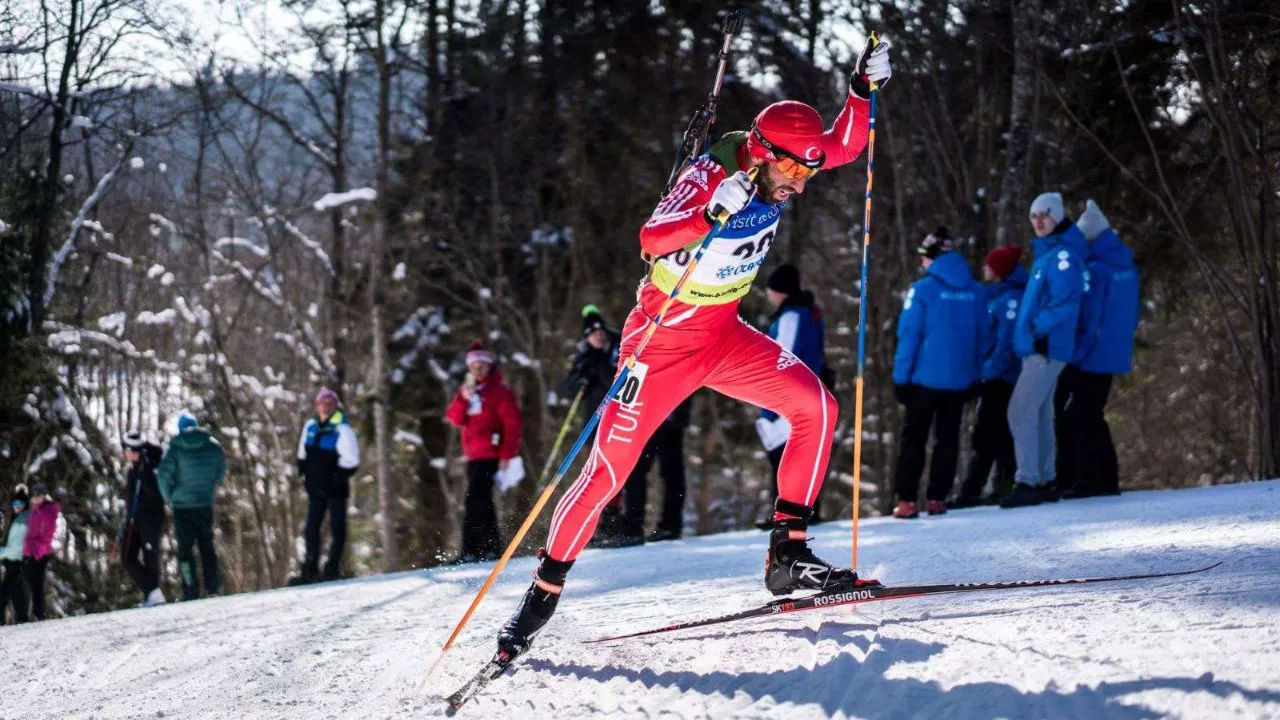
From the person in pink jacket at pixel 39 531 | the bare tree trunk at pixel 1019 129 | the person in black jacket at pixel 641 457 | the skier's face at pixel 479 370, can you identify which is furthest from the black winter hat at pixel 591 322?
the person in pink jacket at pixel 39 531

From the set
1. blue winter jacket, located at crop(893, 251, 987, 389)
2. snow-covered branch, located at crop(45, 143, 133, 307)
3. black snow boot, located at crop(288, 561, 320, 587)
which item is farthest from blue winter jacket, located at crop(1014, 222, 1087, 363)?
snow-covered branch, located at crop(45, 143, 133, 307)

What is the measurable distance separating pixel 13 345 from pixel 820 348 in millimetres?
10895

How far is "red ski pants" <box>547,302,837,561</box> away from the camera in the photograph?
179 inches

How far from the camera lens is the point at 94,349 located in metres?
21.5

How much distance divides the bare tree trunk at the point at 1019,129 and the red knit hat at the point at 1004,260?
11.5ft

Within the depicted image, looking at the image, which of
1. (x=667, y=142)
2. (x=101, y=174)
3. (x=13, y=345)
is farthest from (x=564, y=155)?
(x=13, y=345)

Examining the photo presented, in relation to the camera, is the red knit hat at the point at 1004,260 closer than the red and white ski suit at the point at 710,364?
No

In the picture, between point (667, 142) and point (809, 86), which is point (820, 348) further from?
point (667, 142)

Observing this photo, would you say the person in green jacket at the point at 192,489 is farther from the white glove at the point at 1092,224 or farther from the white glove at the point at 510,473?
the white glove at the point at 1092,224

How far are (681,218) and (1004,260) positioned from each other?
5.81 m

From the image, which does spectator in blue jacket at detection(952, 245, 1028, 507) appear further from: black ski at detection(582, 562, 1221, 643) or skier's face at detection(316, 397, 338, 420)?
skier's face at detection(316, 397, 338, 420)

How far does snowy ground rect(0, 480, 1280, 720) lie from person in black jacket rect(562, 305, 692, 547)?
4.60 ft

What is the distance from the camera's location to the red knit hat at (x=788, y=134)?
4512 mm

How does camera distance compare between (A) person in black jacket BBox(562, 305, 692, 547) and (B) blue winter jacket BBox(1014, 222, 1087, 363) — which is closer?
(B) blue winter jacket BBox(1014, 222, 1087, 363)
